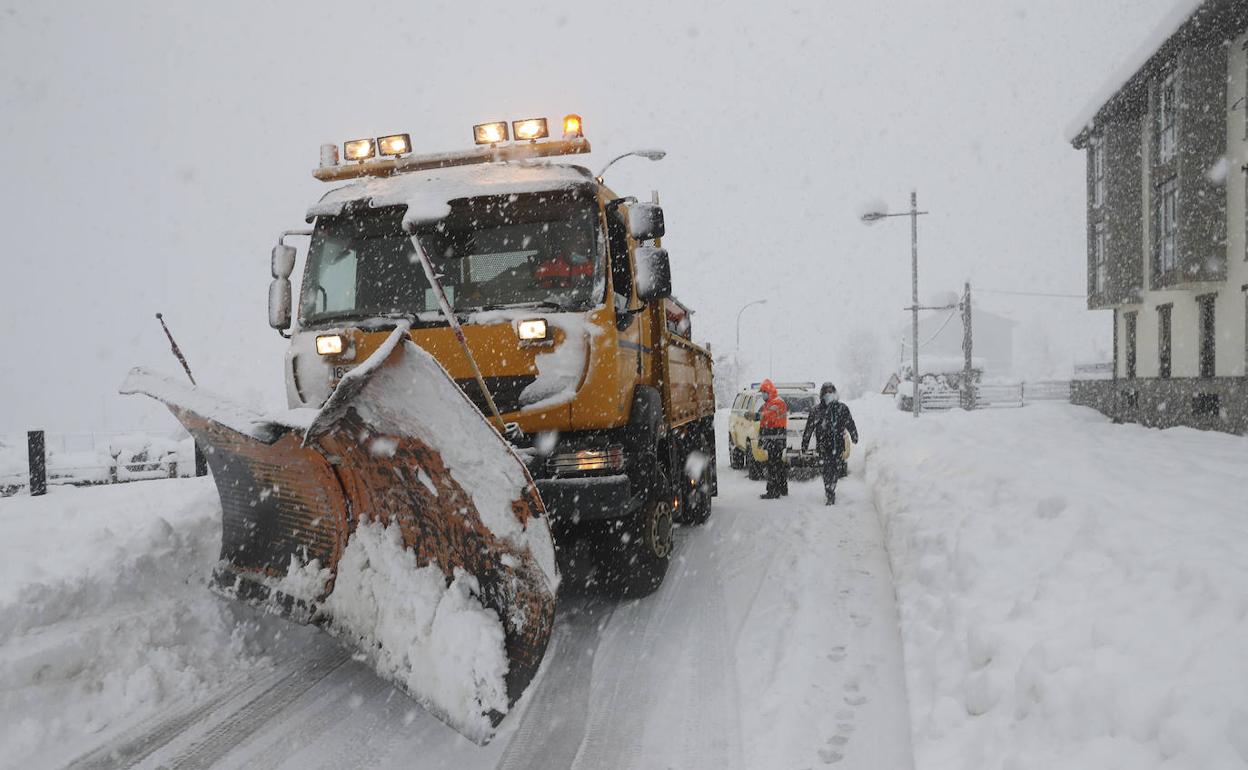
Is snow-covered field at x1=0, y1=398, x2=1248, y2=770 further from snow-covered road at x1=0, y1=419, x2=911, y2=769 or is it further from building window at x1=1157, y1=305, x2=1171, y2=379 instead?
building window at x1=1157, y1=305, x2=1171, y2=379

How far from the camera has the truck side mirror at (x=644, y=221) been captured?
530cm

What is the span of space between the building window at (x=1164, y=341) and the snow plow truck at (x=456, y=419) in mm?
22229

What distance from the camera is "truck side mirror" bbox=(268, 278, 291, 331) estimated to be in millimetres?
5738

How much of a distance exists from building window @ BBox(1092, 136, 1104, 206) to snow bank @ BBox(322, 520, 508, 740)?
3006 cm

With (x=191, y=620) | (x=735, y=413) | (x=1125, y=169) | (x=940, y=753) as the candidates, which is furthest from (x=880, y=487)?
(x=1125, y=169)

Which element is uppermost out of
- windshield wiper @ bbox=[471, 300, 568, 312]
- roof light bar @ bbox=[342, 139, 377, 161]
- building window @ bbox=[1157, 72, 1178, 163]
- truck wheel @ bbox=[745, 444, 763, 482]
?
building window @ bbox=[1157, 72, 1178, 163]

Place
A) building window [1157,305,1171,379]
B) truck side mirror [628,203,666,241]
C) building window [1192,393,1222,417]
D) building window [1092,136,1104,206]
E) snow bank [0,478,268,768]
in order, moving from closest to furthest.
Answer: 1. snow bank [0,478,268,768]
2. truck side mirror [628,203,666,241]
3. building window [1192,393,1222,417]
4. building window [1157,305,1171,379]
5. building window [1092,136,1104,206]

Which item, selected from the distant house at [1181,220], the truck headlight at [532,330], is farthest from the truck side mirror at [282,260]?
the distant house at [1181,220]

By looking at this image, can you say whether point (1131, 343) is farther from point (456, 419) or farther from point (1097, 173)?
point (456, 419)

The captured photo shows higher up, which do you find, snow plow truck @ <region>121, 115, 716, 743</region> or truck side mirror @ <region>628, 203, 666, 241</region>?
truck side mirror @ <region>628, 203, 666, 241</region>

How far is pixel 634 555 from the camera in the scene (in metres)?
5.67

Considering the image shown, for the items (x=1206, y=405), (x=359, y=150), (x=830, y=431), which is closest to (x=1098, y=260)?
(x=1206, y=405)

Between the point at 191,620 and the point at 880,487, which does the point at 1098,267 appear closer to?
the point at 880,487

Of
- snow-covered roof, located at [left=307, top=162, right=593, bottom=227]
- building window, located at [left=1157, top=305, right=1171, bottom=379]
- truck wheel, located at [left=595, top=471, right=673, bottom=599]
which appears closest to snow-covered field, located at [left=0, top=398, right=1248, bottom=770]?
truck wheel, located at [left=595, top=471, right=673, bottom=599]
